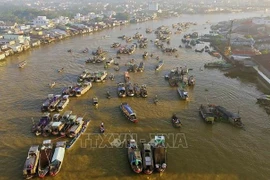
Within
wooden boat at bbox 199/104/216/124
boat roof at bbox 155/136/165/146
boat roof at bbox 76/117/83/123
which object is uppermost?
wooden boat at bbox 199/104/216/124

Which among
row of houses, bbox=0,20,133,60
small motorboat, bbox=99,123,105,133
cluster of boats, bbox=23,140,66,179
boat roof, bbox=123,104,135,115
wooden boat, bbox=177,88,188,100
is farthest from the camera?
row of houses, bbox=0,20,133,60

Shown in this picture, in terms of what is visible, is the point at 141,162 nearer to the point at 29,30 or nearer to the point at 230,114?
the point at 230,114

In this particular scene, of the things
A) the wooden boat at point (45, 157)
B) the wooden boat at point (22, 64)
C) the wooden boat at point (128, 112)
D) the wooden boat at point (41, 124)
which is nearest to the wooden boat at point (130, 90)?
the wooden boat at point (128, 112)

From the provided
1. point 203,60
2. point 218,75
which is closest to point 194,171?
point 218,75

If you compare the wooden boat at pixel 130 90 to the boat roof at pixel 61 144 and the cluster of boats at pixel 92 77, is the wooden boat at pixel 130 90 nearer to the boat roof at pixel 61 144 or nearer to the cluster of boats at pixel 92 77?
the cluster of boats at pixel 92 77

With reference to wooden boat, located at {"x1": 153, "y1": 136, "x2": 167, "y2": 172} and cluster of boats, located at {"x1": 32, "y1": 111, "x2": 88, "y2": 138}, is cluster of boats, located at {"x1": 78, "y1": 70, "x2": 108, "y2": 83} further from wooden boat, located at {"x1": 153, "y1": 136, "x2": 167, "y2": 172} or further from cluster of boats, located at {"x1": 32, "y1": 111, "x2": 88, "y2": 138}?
wooden boat, located at {"x1": 153, "y1": 136, "x2": 167, "y2": 172}

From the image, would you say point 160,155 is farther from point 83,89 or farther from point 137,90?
point 83,89

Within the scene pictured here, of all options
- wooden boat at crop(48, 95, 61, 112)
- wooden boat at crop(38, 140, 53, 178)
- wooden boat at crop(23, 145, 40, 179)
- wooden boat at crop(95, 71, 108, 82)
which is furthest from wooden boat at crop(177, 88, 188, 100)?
wooden boat at crop(23, 145, 40, 179)
